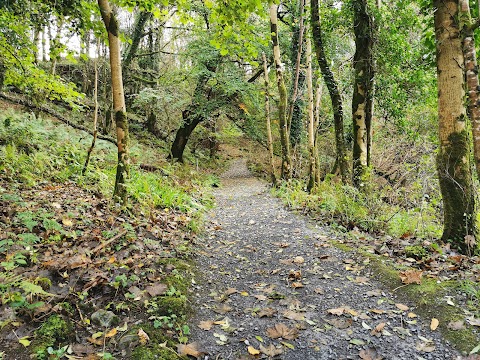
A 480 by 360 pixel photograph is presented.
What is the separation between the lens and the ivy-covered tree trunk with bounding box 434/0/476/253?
4.65 m

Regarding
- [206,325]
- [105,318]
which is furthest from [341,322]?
[105,318]

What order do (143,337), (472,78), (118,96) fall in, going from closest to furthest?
(143,337), (472,78), (118,96)

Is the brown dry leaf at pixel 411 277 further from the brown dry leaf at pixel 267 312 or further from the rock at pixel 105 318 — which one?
the rock at pixel 105 318

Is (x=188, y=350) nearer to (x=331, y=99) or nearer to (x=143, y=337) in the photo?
(x=143, y=337)

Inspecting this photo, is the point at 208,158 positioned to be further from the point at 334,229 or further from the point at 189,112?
the point at 334,229

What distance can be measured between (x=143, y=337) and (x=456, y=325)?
2.83 m

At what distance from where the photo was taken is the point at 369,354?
2.81 metres

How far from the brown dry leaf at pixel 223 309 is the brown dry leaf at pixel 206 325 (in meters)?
0.24

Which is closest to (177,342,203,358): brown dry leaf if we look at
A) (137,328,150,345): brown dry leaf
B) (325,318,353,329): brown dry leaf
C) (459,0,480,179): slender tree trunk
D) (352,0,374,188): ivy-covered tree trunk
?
(137,328,150,345): brown dry leaf

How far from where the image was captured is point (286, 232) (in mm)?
6605

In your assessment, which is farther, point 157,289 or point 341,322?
point 157,289

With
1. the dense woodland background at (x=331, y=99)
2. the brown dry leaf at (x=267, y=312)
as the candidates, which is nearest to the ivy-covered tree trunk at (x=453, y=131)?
the dense woodland background at (x=331, y=99)

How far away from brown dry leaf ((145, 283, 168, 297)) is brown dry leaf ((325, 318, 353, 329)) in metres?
1.75

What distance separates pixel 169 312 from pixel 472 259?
3965mm
